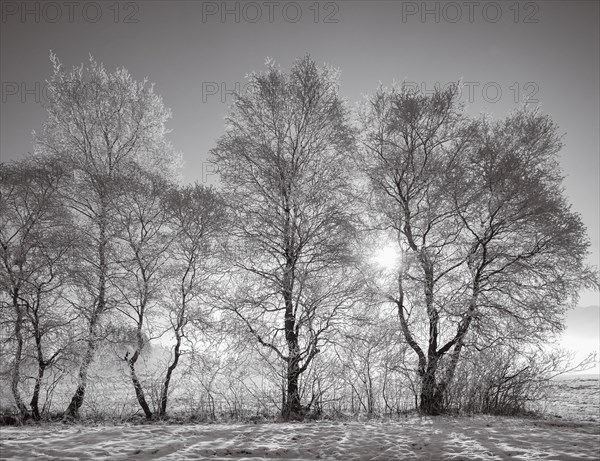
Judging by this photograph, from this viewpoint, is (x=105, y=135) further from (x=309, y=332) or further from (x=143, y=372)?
(x=309, y=332)

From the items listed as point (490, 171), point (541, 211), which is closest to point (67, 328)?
point (490, 171)

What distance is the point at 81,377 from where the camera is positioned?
1055 cm

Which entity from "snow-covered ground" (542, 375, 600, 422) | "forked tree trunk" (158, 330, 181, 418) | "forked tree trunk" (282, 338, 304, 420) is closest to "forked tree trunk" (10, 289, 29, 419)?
"forked tree trunk" (158, 330, 181, 418)

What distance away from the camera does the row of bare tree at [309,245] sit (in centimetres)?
1006

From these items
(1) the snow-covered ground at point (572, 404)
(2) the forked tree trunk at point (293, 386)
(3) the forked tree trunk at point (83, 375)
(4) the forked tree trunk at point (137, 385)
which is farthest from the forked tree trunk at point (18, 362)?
(1) the snow-covered ground at point (572, 404)

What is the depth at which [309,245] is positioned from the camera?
34.6ft

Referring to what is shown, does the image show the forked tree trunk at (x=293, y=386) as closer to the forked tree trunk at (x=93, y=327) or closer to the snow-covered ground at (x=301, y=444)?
the snow-covered ground at (x=301, y=444)

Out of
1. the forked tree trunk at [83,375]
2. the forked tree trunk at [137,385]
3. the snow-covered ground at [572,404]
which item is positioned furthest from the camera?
the forked tree trunk at [137,385]

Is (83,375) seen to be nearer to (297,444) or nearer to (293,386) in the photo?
(293,386)

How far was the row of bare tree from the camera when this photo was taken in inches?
396

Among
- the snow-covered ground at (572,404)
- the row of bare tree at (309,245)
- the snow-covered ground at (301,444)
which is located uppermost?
the row of bare tree at (309,245)

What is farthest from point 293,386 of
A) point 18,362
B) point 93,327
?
point 18,362

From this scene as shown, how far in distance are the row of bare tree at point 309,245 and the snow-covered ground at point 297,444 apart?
12.8 ft

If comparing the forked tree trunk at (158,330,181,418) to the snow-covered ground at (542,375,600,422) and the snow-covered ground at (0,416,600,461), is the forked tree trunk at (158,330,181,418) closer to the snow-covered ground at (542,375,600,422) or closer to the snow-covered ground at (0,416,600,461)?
the snow-covered ground at (0,416,600,461)
